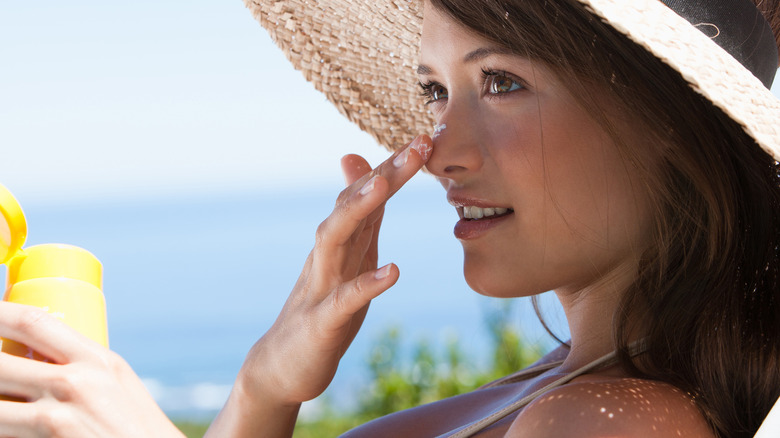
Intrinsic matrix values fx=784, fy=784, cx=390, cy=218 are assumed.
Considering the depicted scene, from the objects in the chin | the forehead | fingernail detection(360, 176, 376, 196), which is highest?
the forehead

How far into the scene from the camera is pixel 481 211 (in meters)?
1.25

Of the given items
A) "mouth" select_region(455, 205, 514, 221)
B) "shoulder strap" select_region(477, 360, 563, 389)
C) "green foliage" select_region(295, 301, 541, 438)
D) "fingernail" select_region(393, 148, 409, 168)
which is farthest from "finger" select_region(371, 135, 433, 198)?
"green foliage" select_region(295, 301, 541, 438)

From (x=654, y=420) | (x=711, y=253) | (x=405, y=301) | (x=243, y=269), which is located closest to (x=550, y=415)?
(x=654, y=420)

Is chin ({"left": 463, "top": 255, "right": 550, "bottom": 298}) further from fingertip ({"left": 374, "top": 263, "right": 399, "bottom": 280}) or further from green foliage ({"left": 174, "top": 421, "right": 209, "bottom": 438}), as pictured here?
green foliage ({"left": 174, "top": 421, "right": 209, "bottom": 438})

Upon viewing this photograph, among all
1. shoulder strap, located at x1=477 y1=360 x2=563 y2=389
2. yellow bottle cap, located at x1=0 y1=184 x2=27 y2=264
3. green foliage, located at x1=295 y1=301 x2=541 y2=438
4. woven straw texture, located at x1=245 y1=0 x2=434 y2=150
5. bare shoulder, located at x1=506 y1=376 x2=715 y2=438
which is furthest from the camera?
green foliage, located at x1=295 y1=301 x2=541 y2=438

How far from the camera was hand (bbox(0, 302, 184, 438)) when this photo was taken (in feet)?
3.07

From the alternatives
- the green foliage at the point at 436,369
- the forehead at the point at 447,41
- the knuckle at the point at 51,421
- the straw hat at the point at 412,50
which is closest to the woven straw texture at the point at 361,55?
the straw hat at the point at 412,50

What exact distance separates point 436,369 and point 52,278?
2883 millimetres

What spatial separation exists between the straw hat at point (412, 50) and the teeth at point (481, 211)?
359 mm

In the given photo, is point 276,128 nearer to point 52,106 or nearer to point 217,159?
point 217,159

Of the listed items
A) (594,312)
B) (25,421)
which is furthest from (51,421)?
(594,312)

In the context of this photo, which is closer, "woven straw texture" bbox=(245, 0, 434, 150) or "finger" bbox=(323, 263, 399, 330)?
"finger" bbox=(323, 263, 399, 330)

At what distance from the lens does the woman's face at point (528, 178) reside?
1.17 meters

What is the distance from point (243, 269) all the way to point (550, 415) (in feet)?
58.6
